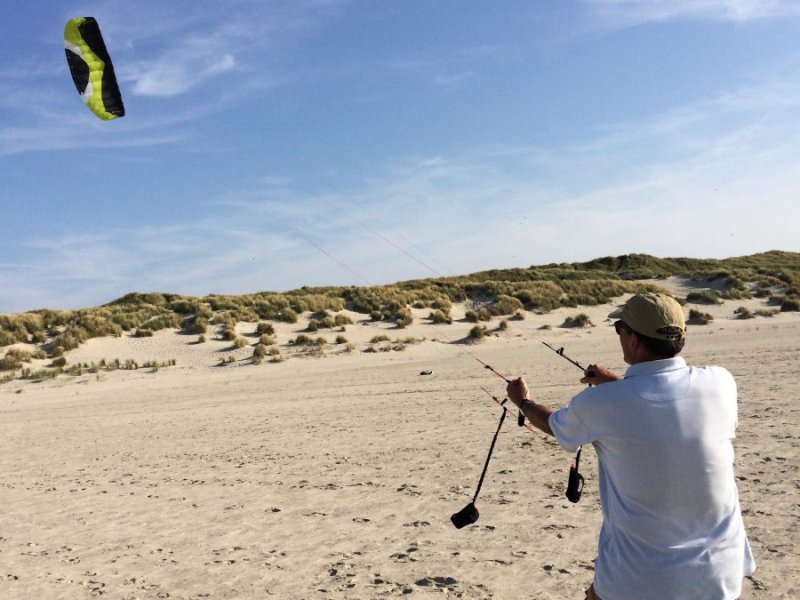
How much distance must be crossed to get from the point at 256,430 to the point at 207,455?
5.88 feet

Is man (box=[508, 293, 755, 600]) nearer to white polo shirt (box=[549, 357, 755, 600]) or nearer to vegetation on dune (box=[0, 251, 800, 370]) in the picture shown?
white polo shirt (box=[549, 357, 755, 600])

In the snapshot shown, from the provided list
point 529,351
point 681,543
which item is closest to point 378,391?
point 529,351

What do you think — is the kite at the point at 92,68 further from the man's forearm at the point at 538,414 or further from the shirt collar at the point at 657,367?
the shirt collar at the point at 657,367

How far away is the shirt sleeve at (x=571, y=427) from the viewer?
260cm

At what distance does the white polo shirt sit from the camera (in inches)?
96.8

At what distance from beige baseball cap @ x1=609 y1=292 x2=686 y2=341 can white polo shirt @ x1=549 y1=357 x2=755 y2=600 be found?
0.33 ft

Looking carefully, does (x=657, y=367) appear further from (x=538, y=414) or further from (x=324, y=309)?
(x=324, y=309)

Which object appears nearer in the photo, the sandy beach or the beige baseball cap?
the beige baseball cap

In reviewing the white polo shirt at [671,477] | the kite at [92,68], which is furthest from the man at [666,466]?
the kite at [92,68]

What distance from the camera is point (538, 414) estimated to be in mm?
2852

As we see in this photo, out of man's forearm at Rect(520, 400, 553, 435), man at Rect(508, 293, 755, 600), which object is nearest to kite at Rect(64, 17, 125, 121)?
man's forearm at Rect(520, 400, 553, 435)

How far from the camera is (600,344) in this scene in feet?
73.7

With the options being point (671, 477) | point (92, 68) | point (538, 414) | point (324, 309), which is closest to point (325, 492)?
point (538, 414)

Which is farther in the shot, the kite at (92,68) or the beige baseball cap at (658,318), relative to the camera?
the kite at (92,68)
